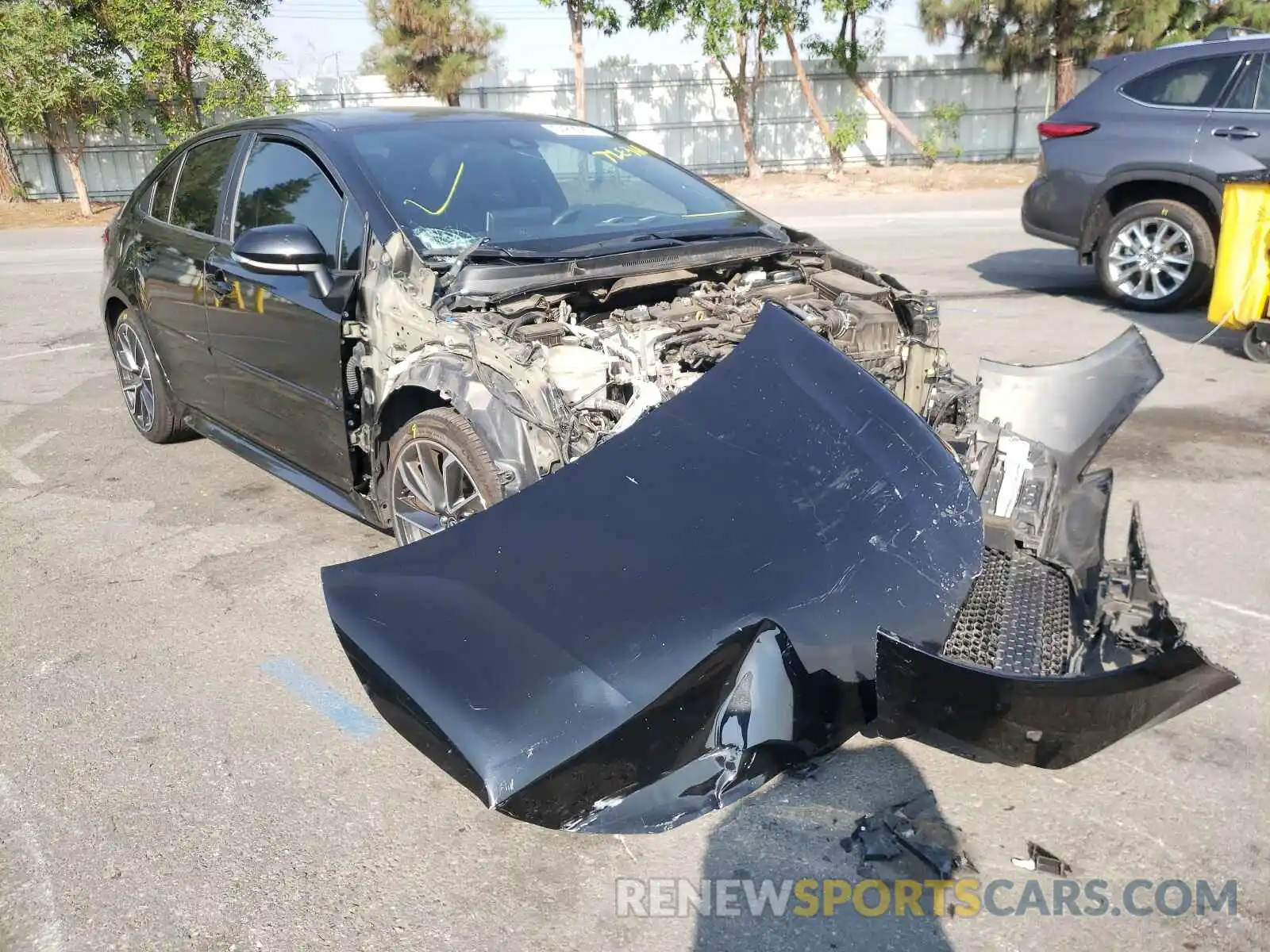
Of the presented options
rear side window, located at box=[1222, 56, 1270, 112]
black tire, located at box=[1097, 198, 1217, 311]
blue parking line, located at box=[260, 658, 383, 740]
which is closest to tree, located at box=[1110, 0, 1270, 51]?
rear side window, located at box=[1222, 56, 1270, 112]

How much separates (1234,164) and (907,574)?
692cm

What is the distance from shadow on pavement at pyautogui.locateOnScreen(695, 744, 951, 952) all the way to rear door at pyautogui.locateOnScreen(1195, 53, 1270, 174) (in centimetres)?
676

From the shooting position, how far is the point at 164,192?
5.44 m

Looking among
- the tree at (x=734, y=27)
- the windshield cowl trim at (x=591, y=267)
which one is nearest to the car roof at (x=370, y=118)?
the windshield cowl trim at (x=591, y=267)

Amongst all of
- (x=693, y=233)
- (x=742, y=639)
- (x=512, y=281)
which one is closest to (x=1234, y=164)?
(x=693, y=233)

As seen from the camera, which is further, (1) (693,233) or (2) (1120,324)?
(2) (1120,324)

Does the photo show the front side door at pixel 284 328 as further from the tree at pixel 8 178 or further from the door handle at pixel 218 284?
the tree at pixel 8 178

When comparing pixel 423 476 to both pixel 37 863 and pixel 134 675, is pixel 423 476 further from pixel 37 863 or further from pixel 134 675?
pixel 37 863

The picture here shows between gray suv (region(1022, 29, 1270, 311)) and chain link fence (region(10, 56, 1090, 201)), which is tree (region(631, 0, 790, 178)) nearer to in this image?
chain link fence (region(10, 56, 1090, 201))

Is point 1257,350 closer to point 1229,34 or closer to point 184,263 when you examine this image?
point 1229,34

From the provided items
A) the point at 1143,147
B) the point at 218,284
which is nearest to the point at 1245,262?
the point at 1143,147

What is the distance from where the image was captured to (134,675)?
3566 mm

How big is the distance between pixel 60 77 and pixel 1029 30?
69.5ft

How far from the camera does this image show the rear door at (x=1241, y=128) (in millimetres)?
7672
